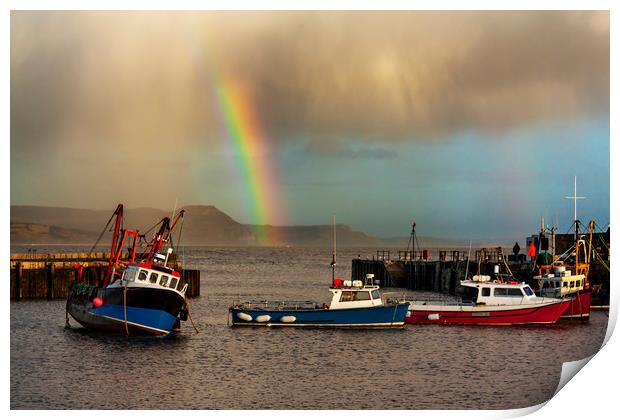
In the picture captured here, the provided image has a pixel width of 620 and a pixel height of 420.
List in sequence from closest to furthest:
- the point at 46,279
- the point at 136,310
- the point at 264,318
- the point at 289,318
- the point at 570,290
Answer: the point at 136,310
the point at 289,318
the point at 264,318
the point at 570,290
the point at 46,279

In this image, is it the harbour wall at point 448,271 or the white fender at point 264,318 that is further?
the harbour wall at point 448,271

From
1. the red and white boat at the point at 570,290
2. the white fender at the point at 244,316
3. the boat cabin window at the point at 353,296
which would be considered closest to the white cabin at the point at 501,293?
the red and white boat at the point at 570,290

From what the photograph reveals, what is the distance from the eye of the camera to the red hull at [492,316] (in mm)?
49031

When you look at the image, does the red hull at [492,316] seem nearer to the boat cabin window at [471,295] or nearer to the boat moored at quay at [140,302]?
the boat cabin window at [471,295]

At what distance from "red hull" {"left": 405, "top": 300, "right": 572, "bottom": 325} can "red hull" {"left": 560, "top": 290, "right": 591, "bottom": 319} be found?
186 centimetres

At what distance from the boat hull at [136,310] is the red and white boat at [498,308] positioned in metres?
13.3

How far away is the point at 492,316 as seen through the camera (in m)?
49.1

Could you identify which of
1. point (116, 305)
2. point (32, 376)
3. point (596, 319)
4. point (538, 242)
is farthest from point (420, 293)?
point (32, 376)

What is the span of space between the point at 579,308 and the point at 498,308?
21.6 ft

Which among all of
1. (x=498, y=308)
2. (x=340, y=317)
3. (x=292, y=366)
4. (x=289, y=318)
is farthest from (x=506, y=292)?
(x=292, y=366)

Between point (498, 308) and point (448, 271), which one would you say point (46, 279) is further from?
point (448, 271)

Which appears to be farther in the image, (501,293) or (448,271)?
(448,271)
